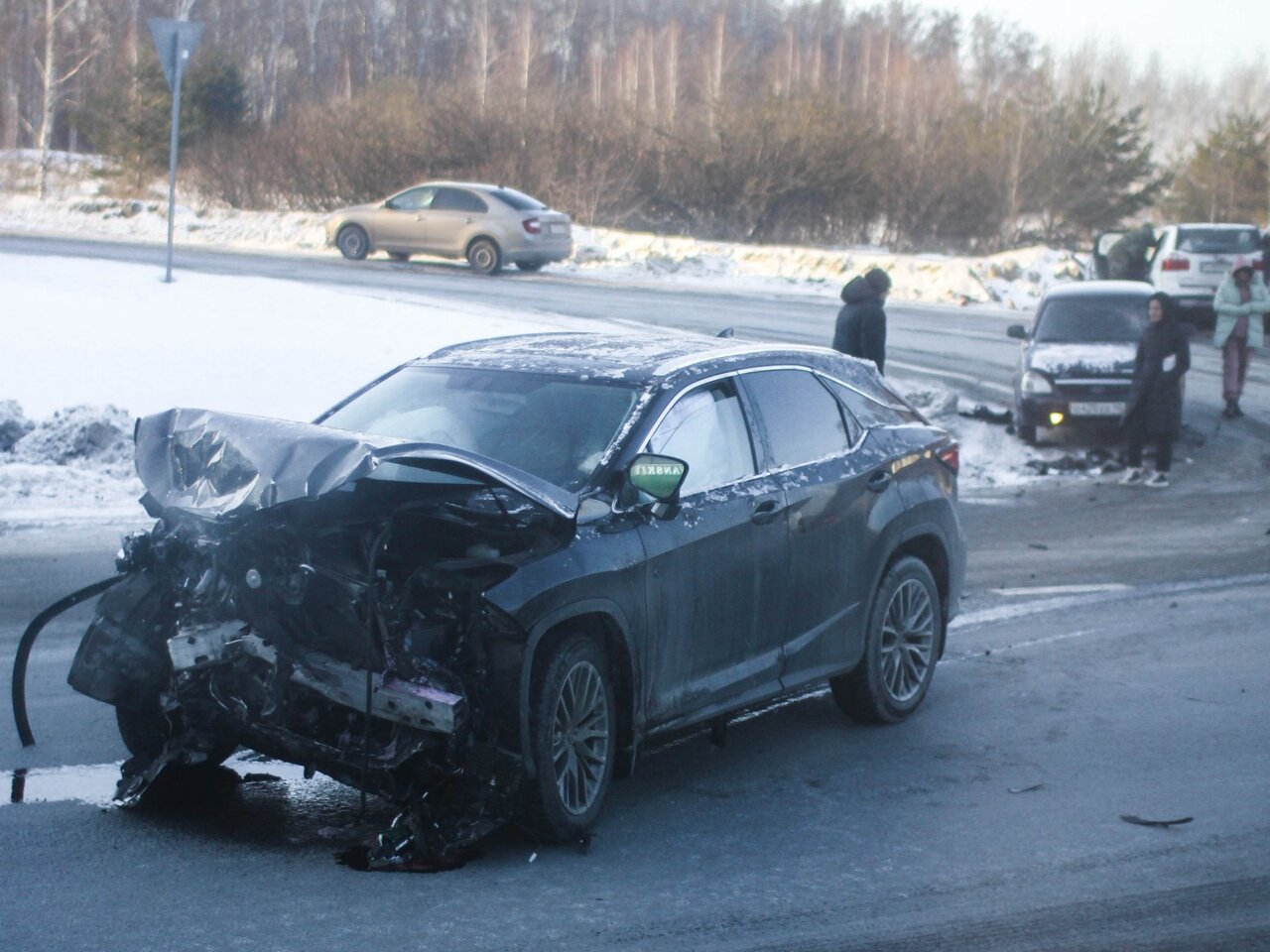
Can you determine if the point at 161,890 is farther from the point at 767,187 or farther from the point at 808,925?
the point at 767,187

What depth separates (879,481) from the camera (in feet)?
22.3

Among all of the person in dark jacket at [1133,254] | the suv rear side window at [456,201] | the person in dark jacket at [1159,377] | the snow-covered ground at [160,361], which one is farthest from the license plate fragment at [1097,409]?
the suv rear side window at [456,201]

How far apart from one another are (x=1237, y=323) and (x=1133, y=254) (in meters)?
12.4

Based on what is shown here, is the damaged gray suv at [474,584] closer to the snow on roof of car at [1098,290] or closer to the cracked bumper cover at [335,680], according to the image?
the cracked bumper cover at [335,680]

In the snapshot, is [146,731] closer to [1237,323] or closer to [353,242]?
[1237,323]

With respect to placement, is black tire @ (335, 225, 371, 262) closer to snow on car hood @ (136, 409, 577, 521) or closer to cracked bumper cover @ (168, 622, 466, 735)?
snow on car hood @ (136, 409, 577, 521)

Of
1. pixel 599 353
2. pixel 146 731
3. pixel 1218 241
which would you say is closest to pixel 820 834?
pixel 599 353

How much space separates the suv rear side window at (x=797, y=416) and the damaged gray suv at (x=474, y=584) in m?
0.02

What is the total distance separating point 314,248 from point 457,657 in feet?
102

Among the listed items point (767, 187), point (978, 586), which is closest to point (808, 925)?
point (978, 586)

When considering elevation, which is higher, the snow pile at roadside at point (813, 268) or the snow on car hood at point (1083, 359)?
the snow pile at roadside at point (813, 268)

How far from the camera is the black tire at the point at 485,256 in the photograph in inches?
1113

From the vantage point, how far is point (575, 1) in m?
93.1

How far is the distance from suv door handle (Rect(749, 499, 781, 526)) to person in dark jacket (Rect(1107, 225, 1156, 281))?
2501cm
